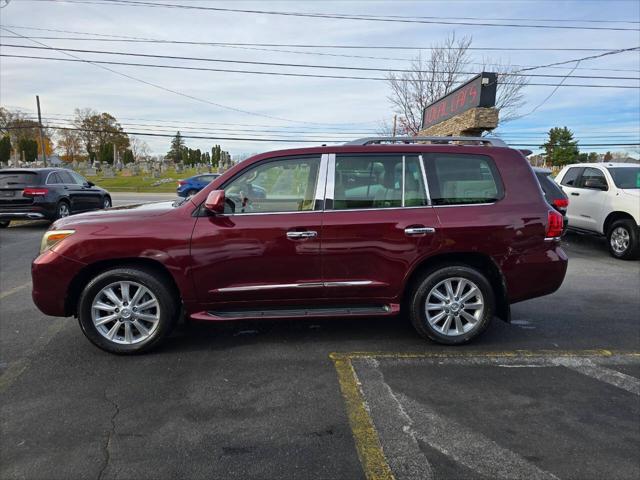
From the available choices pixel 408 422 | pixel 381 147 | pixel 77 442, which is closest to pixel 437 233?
pixel 381 147

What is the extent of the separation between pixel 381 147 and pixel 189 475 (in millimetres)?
2978

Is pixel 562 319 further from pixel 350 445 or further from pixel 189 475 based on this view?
pixel 189 475

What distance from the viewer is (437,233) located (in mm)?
3812

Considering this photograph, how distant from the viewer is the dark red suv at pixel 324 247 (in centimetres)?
368

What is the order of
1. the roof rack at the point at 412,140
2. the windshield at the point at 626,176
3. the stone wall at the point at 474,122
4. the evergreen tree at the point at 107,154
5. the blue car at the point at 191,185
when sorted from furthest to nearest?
the evergreen tree at the point at 107,154 → the blue car at the point at 191,185 → the stone wall at the point at 474,122 → the windshield at the point at 626,176 → the roof rack at the point at 412,140

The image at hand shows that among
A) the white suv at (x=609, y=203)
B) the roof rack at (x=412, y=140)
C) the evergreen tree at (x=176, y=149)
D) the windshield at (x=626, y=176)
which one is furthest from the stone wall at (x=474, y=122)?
the evergreen tree at (x=176, y=149)

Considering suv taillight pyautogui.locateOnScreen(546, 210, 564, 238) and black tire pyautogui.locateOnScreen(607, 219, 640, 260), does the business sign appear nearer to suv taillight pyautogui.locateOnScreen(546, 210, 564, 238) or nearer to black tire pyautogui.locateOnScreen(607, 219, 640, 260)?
black tire pyautogui.locateOnScreen(607, 219, 640, 260)

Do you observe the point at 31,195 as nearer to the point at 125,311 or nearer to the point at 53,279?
the point at 53,279

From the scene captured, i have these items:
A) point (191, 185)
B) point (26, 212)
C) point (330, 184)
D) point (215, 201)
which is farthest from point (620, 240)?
point (191, 185)

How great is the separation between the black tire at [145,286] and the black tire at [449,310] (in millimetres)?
2169

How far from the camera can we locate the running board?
12.5 ft

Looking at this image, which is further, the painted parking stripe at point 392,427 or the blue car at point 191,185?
the blue car at point 191,185

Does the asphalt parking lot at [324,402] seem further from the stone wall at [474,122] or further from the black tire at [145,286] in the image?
the stone wall at [474,122]

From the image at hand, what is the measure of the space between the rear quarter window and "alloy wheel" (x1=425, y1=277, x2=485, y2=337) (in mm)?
11239
